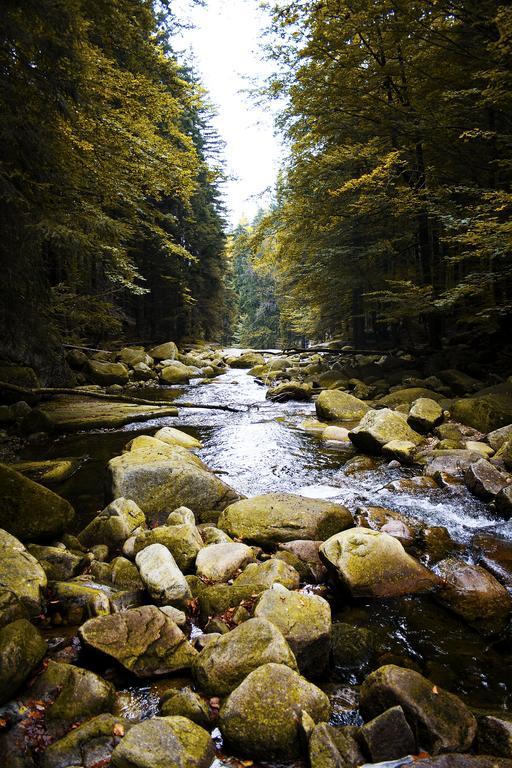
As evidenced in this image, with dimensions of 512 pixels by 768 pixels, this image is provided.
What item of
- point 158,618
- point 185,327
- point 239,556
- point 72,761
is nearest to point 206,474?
point 239,556

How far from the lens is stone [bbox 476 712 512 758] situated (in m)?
1.97

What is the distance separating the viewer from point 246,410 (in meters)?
11.5

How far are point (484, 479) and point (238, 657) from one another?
442 centimetres

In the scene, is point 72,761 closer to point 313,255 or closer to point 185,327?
point 313,255

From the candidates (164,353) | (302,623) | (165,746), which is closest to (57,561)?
(165,746)

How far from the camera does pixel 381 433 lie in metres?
7.30

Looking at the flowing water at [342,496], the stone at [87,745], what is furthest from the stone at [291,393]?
the stone at [87,745]

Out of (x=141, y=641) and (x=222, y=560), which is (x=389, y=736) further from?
(x=222, y=560)

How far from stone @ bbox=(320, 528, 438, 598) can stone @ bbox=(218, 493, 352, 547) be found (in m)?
0.59

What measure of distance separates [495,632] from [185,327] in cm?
2824

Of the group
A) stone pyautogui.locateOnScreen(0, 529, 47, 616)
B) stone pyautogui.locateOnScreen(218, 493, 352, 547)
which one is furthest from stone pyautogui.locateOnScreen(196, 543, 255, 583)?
stone pyautogui.locateOnScreen(0, 529, 47, 616)

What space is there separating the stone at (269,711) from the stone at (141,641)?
1.86ft

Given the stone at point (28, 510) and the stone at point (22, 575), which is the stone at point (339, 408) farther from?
the stone at point (22, 575)

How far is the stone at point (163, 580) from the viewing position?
3102mm
